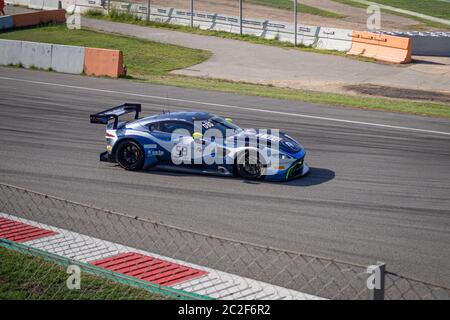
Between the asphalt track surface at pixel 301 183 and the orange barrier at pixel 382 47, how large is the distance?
35.7 feet

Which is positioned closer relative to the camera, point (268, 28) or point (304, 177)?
point (304, 177)

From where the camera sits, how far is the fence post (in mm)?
6249

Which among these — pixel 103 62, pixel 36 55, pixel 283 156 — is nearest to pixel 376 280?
pixel 283 156

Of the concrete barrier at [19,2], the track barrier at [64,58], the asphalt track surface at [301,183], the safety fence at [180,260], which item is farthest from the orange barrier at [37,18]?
the safety fence at [180,260]

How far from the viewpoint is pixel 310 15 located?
1861 inches

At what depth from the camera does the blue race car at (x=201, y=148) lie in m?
14.9

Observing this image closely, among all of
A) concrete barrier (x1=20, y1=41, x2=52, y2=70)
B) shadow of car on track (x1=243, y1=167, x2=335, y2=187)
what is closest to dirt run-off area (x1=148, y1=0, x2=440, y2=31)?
concrete barrier (x1=20, y1=41, x2=52, y2=70)

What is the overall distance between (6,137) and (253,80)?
1392cm

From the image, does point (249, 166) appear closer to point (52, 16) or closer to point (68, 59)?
point (68, 59)

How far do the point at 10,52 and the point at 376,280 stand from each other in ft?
95.3

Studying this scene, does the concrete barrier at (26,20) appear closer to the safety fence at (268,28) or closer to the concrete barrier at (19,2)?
the safety fence at (268,28)
